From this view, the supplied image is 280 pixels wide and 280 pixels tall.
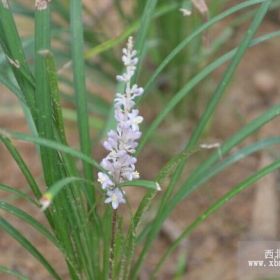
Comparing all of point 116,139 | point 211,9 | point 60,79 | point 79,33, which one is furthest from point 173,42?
point 116,139

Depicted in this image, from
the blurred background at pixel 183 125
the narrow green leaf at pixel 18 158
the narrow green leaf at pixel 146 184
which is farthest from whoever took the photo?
the blurred background at pixel 183 125

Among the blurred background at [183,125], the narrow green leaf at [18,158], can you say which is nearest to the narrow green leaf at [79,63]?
the narrow green leaf at [18,158]

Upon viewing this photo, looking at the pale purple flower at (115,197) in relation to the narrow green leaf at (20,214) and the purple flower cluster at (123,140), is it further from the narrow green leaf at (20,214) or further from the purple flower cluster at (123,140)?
the narrow green leaf at (20,214)

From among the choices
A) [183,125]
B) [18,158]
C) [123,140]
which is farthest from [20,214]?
[183,125]

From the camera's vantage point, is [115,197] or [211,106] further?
[211,106]

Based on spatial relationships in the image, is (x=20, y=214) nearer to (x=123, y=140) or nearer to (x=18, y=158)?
(x=18, y=158)

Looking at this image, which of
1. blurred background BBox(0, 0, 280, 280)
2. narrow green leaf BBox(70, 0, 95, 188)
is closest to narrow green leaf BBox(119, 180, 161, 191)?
narrow green leaf BBox(70, 0, 95, 188)

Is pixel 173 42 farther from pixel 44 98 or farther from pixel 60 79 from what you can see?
pixel 44 98
